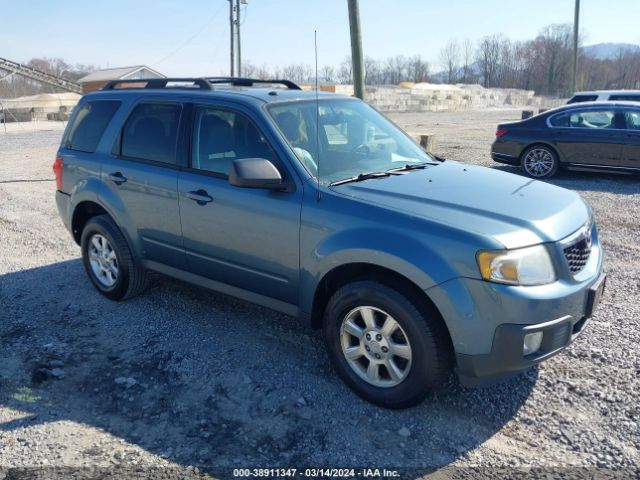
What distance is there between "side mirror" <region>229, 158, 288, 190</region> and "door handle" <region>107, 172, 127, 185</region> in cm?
161

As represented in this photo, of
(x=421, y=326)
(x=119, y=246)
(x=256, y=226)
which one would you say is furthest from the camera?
(x=119, y=246)

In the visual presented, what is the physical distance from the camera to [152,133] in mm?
4570

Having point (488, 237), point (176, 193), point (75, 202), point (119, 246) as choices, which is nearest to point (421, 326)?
point (488, 237)

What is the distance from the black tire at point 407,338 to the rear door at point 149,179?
5.33 ft

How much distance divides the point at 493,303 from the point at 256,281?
1709 millimetres

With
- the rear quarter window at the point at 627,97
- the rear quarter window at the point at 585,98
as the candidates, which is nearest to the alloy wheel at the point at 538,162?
the rear quarter window at the point at 627,97

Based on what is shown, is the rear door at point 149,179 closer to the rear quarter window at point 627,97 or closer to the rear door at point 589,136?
the rear door at point 589,136

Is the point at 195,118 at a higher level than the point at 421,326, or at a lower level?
higher

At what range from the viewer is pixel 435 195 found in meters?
3.39

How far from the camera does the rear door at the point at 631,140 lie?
1027 centimetres

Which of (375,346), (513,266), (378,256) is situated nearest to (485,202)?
(513,266)

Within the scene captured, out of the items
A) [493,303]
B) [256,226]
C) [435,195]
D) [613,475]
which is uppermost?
[435,195]

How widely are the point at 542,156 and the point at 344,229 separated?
9186 millimetres

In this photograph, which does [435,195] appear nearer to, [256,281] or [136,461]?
[256,281]
